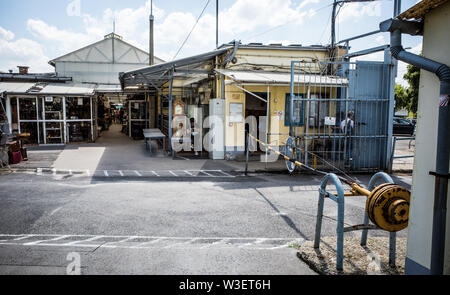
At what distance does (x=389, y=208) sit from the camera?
159 inches

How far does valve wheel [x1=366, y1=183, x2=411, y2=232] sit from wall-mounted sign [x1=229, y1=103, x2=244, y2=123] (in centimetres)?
987

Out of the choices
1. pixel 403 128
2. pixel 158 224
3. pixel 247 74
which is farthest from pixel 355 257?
pixel 403 128

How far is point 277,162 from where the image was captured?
13.0 m

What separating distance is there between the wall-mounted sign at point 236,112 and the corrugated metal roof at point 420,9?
9.92 m

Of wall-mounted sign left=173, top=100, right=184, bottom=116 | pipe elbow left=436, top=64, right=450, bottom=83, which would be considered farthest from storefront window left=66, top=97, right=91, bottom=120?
pipe elbow left=436, top=64, right=450, bottom=83

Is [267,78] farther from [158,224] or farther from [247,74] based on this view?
[158,224]

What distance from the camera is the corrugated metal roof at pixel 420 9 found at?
3423mm

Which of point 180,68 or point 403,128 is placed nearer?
point 180,68

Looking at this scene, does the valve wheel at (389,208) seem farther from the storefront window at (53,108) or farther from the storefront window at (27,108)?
the storefront window at (27,108)

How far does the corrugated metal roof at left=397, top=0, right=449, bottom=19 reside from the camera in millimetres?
3423

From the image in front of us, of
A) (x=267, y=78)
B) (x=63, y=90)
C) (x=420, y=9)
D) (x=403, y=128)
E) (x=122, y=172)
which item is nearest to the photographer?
(x=420, y=9)

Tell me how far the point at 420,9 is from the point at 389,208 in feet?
7.25

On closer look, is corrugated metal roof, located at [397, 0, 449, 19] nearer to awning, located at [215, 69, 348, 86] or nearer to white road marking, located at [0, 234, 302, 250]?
white road marking, located at [0, 234, 302, 250]
